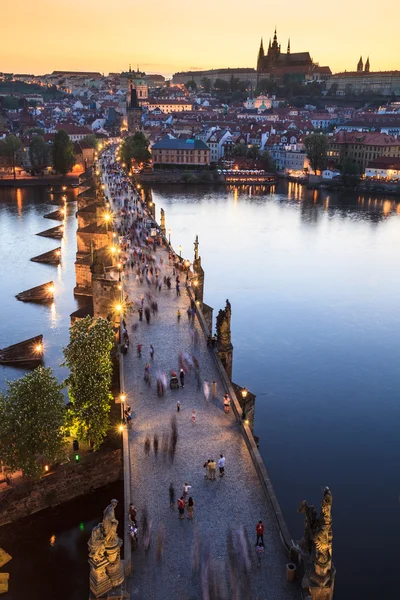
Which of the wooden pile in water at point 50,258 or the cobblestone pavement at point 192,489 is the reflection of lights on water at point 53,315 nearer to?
the wooden pile in water at point 50,258

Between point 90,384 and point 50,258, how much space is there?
3277cm

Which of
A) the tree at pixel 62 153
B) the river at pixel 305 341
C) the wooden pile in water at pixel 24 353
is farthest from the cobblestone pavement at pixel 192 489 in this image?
the tree at pixel 62 153

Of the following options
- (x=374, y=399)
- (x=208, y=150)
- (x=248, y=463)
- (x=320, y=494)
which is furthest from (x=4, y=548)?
(x=208, y=150)

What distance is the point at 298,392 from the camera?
97.3 ft

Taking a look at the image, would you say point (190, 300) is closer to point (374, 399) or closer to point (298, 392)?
point (298, 392)

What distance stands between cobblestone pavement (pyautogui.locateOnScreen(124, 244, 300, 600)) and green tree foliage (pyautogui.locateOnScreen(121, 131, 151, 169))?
82893 millimetres

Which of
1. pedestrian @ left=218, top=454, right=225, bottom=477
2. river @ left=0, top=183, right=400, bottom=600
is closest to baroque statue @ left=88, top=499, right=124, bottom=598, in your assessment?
pedestrian @ left=218, top=454, right=225, bottom=477

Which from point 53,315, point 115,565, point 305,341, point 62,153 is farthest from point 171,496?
point 62,153

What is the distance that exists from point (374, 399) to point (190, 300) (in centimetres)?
1046

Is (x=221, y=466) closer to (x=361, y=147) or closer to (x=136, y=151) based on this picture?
(x=136, y=151)

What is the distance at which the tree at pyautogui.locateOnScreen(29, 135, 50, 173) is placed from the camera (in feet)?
310

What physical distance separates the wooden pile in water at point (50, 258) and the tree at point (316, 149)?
61.7 metres

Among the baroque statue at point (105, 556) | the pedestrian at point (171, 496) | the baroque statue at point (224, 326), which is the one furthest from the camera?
the baroque statue at point (224, 326)

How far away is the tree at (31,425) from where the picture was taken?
60.0 feet
